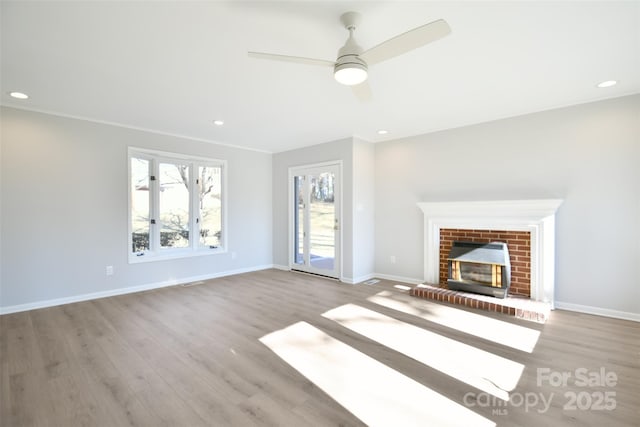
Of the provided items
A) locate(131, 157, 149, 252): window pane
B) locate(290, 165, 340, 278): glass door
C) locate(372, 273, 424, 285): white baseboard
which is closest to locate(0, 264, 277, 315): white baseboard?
locate(131, 157, 149, 252): window pane

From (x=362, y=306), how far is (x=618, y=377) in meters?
2.30

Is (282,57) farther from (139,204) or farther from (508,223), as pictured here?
(139,204)

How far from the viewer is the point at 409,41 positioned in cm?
184

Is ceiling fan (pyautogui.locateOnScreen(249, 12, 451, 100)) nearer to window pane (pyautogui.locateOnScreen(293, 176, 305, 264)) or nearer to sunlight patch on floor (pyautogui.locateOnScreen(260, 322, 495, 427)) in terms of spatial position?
sunlight patch on floor (pyautogui.locateOnScreen(260, 322, 495, 427))

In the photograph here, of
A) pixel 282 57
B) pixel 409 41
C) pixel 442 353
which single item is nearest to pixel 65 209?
pixel 282 57

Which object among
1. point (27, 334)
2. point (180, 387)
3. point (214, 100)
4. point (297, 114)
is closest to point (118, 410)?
point (180, 387)

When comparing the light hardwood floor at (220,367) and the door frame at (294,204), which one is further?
the door frame at (294,204)

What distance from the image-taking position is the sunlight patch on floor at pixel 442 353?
7.08 ft

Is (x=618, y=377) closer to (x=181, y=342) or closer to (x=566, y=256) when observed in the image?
(x=566, y=256)

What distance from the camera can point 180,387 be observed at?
2.11 m

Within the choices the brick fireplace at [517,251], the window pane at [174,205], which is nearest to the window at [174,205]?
the window pane at [174,205]

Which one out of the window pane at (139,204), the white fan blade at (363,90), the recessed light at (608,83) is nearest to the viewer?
the white fan blade at (363,90)

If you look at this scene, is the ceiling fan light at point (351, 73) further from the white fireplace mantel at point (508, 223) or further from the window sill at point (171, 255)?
the window sill at point (171, 255)

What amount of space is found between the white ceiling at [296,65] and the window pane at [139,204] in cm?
82
